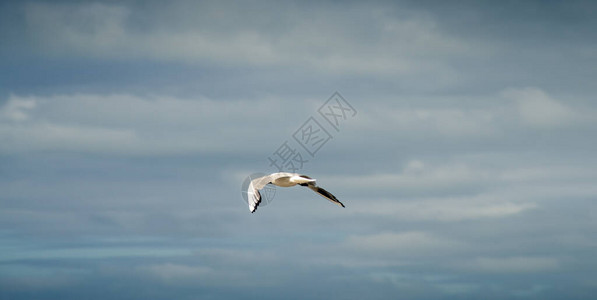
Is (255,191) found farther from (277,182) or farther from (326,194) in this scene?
(326,194)

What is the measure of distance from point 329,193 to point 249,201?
8815mm

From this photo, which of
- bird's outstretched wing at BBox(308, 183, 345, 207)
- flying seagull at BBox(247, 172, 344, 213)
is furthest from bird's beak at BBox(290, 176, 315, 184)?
bird's outstretched wing at BBox(308, 183, 345, 207)

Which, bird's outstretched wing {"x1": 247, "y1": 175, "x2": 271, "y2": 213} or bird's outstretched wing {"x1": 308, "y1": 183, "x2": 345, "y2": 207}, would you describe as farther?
bird's outstretched wing {"x1": 308, "y1": 183, "x2": 345, "y2": 207}

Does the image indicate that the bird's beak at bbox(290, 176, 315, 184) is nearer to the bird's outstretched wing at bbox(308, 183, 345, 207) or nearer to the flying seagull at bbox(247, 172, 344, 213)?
the flying seagull at bbox(247, 172, 344, 213)

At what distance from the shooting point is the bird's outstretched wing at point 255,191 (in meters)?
68.1

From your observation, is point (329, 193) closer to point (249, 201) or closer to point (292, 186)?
point (292, 186)

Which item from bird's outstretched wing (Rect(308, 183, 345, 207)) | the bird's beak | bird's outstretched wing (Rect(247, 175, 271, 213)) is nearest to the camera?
the bird's beak

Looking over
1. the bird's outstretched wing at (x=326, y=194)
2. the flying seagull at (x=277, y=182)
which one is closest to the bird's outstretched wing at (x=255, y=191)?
the flying seagull at (x=277, y=182)

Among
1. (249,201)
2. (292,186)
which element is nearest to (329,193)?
(292,186)

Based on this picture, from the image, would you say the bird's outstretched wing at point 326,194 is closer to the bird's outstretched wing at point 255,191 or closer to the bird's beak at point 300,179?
the bird's beak at point 300,179

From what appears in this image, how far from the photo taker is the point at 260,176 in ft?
239

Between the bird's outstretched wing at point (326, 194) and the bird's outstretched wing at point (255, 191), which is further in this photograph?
the bird's outstretched wing at point (326, 194)

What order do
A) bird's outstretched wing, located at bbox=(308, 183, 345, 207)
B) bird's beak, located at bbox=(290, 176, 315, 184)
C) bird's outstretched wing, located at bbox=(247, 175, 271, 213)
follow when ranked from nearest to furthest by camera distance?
bird's beak, located at bbox=(290, 176, 315, 184), bird's outstretched wing, located at bbox=(247, 175, 271, 213), bird's outstretched wing, located at bbox=(308, 183, 345, 207)

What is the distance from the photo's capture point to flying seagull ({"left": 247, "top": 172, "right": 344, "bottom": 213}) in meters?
68.1
